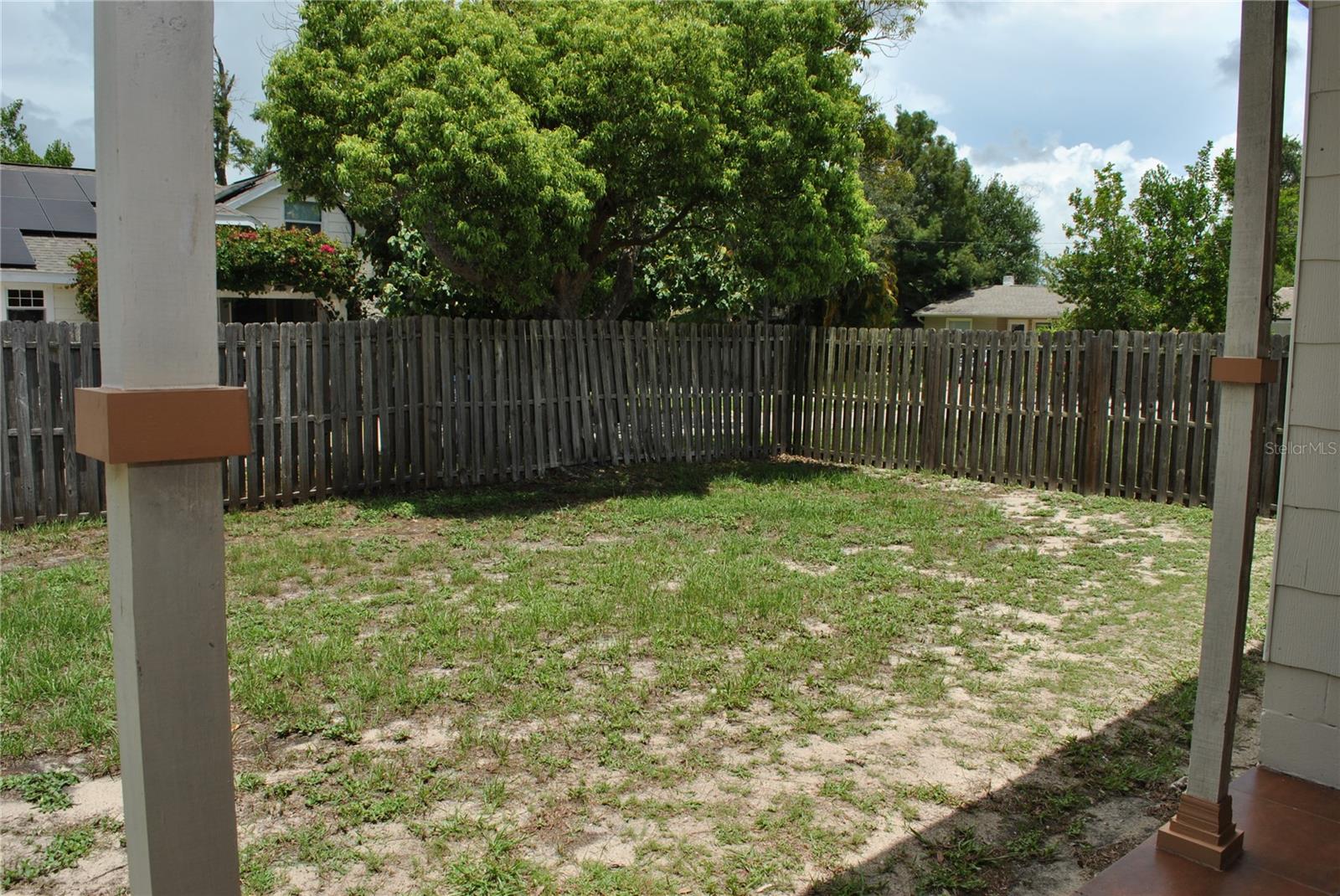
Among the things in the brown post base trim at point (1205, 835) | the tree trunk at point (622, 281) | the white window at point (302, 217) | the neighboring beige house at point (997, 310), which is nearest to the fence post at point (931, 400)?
the tree trunk at point (622, 281)

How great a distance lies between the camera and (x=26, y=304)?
1688cm

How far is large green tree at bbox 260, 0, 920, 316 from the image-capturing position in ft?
29.0

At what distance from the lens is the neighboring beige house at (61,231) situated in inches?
623

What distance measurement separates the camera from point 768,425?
1195cm

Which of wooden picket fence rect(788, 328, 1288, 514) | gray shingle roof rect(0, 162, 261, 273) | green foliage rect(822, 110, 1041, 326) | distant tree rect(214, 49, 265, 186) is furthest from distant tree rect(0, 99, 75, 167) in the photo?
wooden picket fence rect(788, 328, 1288, 514)

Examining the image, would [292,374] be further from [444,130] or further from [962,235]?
[962,235]

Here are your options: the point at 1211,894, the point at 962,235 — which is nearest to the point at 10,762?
the point at 1211,894

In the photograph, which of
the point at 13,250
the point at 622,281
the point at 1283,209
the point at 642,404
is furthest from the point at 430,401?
the point at 1283,209

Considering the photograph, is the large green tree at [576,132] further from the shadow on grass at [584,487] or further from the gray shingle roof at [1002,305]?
the gray shingle roof at [1002,305]

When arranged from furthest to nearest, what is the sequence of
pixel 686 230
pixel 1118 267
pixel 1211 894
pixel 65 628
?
pixel 1118 267 → pixel 686 230 → pixel 65 628 → pixel 1211 894

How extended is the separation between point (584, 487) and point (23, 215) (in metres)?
13.8

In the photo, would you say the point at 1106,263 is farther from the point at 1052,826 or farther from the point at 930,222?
the point at 930,222

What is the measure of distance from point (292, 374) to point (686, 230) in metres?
5.22

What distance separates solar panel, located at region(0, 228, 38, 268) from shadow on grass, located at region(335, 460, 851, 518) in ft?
35.4
